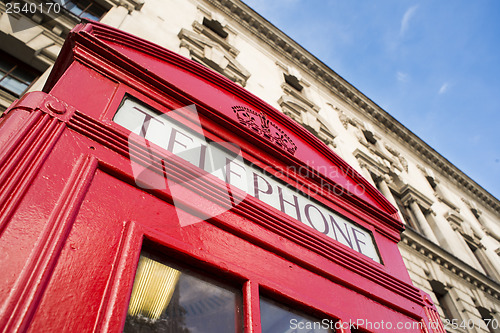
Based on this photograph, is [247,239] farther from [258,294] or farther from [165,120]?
[165,120]

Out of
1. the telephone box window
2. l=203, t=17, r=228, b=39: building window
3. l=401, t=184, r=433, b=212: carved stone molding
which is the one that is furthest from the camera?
l=401, t=184, r=433, b=212: carved stone molding

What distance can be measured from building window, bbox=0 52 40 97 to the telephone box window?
12.2 ft

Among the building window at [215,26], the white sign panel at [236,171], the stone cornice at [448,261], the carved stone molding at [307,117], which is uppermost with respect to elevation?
the building window at [215,26]

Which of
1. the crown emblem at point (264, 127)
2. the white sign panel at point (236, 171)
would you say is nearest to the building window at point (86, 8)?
the crown emblem at point (264, 127)

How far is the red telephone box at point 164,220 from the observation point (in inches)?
45.0

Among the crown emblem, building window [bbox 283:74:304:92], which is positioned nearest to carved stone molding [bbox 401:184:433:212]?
building window [bbox 283:74:304:92]

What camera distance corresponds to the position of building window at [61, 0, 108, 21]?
6.09 meters

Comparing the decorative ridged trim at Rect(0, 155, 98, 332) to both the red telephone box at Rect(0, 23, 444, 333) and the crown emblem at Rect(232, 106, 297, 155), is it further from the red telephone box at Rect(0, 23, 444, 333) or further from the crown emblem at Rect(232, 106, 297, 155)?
the crown emblem at Rect(232, 106, 297, 155)

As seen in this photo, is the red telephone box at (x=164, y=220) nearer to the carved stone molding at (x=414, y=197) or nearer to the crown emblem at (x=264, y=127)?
the crown emblem at (x=264, y=127)

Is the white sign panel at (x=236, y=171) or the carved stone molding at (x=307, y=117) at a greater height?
the carved stone molding at (x=307, y=117)

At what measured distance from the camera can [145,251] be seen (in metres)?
1.40

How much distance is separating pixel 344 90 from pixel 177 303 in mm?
13965

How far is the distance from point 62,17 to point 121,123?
4598 mm

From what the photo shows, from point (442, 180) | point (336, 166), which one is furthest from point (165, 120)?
point (442, 180)
